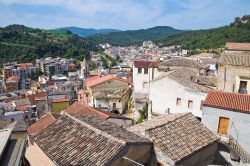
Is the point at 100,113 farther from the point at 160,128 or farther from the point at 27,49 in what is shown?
the point at 27,49

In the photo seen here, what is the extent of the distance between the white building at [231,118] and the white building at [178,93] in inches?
208

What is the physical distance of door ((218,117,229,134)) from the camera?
2053 cm

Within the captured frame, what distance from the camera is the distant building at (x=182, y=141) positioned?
14.6m

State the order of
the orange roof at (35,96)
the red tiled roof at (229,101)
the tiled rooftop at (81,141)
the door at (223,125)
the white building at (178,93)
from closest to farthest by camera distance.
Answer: the tiled rooftop at (81,141), the red tiled roof at (229,101), the door at (223,125), the white building at (178,93), the orange roof at (35,96)

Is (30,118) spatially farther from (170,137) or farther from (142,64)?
(170,137)

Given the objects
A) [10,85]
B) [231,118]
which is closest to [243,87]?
[231,118]

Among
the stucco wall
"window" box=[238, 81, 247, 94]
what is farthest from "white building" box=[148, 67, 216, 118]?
"window" box=[238, 81, 247, 94]

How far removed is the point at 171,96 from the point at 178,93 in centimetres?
92

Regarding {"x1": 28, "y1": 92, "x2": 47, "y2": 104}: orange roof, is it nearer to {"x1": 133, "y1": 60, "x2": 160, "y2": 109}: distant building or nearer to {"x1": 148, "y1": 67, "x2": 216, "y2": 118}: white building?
{"x1": 133, "y1": 60, "x2": 160, "y2": 109}: distant building

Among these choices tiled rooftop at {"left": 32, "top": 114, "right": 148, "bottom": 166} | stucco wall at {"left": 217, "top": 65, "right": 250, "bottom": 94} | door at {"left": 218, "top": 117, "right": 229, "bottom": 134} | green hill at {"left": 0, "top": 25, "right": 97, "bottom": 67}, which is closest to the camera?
tiled rooftop at {"left": 32, "top": 114, "right": 148, "bottom": 166}

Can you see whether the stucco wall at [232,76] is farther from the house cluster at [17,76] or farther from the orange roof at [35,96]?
the house cluster at [17,76]

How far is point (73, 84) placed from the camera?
290 feet

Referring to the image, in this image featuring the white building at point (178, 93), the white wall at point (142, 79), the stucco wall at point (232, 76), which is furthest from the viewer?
the white wall at point (142, 79)

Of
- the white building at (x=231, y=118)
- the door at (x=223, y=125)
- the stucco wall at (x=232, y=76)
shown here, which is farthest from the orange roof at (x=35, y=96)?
the door at (x=223, y=125)
